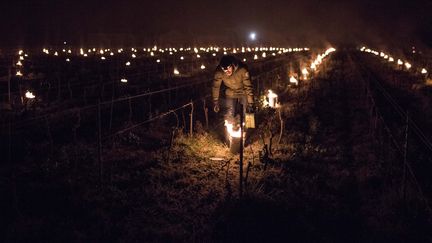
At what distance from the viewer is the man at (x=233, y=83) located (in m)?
7.83

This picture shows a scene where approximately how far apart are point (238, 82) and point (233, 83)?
10cm

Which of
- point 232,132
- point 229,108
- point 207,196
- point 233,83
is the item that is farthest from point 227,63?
point 207,196

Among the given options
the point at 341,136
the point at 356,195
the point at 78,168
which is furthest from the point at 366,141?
the point at 78,168

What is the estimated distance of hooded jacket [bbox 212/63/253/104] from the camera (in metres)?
8.02

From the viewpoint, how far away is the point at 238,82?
26.9 feet

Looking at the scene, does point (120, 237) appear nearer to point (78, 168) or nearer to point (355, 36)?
point (78, 168)

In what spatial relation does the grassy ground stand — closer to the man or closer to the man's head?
the man

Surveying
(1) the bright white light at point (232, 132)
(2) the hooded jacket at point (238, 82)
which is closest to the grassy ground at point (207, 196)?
(1) the bright white light at point (232, 132)

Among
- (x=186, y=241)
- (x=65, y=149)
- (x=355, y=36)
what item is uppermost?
(x=355, y=36)

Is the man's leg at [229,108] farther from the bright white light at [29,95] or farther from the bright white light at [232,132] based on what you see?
the bright white light at [29,95]

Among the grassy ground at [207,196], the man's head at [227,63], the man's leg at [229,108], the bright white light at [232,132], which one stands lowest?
the grassy ground at [207,196]

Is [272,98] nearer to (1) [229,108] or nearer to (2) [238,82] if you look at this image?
(1) [229,108]

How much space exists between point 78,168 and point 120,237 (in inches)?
101

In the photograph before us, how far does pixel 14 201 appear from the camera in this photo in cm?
559
